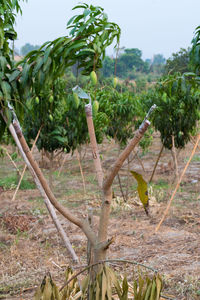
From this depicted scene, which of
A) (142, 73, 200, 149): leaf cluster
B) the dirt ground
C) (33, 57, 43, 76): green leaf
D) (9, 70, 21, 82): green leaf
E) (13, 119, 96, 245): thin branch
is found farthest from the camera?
(142, 73, 200, 149): leaf cluster

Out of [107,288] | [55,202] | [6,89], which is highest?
[6,89]

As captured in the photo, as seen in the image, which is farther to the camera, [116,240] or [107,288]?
[116,240]

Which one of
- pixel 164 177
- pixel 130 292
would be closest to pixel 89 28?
pixel 130 292

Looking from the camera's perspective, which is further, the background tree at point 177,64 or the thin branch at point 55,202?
the background tree at point 177,64

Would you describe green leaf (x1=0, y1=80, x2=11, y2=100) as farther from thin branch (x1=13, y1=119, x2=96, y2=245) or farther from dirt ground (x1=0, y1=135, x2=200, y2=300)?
dirt ground (x1=0, y1=135, x2=200, y2=300)

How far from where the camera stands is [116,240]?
4199 mm

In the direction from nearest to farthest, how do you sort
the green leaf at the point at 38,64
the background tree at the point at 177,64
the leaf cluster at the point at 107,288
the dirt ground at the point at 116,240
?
1. the leaf cluster at the point at 107,288
2. the green leaf at the point at 38,64
3. the dirt ground at the point at 116,240
4. the background tree at the point at 177,64

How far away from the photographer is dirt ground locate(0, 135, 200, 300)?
118 inches

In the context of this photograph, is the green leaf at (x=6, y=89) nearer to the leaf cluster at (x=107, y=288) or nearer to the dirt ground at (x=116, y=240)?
the dirt ground at (x=116, y=240)

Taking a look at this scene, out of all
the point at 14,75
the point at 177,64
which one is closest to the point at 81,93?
the point at 14,75

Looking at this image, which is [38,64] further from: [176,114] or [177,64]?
[177,64]

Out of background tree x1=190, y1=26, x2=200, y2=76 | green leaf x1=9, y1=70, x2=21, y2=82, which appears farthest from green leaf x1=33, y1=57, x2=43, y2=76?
background tree x1=190, y1=26, x2=200, y2=76

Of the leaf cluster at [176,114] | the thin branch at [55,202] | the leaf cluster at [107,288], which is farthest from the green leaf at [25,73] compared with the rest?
the leaf cluster at [176,114]

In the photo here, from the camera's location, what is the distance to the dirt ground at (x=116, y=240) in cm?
301
